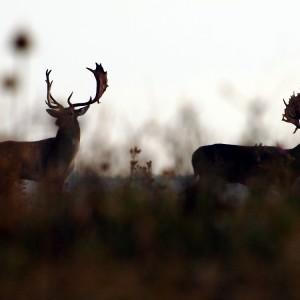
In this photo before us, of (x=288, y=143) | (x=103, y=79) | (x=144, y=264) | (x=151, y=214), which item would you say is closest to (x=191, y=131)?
(x=288, y=143)

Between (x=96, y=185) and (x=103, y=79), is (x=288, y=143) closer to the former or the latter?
(x=96, y=185)

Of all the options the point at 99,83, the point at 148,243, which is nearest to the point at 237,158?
the point at 99,83

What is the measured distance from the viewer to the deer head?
18.8 metres

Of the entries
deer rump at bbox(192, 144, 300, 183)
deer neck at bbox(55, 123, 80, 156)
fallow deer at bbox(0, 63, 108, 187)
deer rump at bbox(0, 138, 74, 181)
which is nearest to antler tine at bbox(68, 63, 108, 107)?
fallow deer at bbox(0, 63, 108, 187)

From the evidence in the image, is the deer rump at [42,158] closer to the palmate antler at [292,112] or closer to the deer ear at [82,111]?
the deer ear at [82,111]

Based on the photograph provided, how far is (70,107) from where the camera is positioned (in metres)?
18.9

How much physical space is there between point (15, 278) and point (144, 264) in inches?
30.8

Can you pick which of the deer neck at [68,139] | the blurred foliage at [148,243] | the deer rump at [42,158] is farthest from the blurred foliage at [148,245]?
the deer neck at [68,139]

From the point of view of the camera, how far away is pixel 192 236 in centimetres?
685

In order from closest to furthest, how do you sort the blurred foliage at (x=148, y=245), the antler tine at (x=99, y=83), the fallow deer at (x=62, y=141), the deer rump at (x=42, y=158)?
1. the blurred foliage at (x=148, y=245)
2. the deer rump at (x=42, y=158)
3. the fallow deer at (x=62, y=141)
4. the antler tine at (x=99, y=83)

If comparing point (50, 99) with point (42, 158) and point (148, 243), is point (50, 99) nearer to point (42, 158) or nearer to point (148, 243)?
point (42, 158)

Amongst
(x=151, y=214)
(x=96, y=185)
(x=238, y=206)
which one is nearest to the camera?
(x=151, y=214)

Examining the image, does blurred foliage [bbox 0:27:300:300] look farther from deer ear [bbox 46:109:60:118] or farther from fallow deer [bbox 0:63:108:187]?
deer ear [bbox 46:109:60:118]

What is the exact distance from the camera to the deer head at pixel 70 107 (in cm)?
1878
